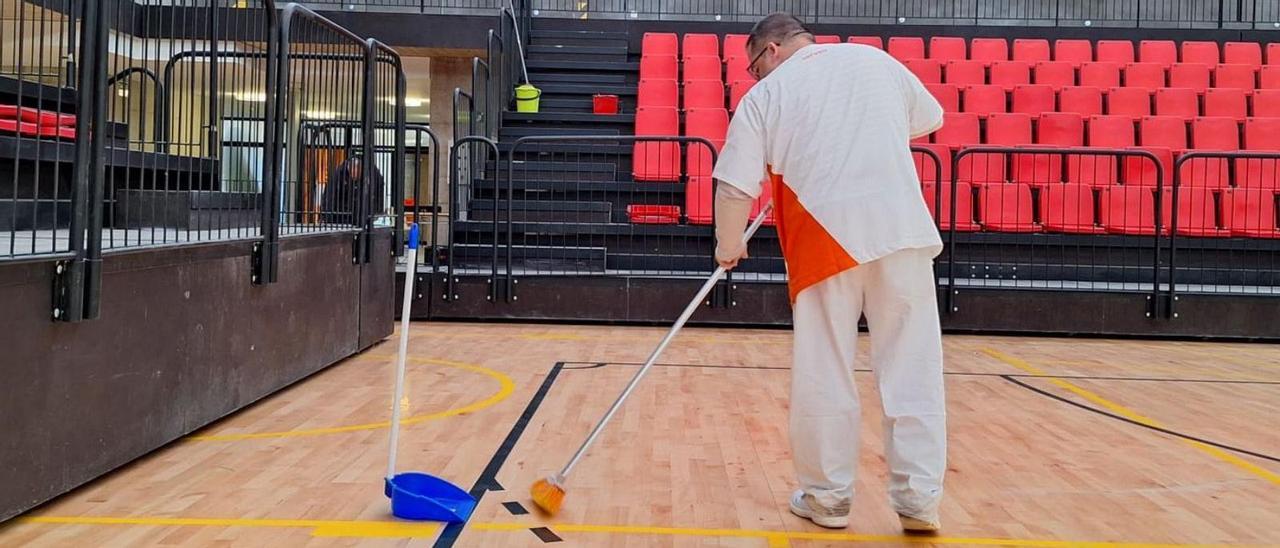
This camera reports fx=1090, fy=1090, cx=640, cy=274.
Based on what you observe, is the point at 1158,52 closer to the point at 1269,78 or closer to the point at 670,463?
the point at 1269,78

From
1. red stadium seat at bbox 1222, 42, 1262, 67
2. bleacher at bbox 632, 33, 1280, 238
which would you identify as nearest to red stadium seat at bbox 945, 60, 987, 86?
bleacher at bbox 632, 33, 1280, 238

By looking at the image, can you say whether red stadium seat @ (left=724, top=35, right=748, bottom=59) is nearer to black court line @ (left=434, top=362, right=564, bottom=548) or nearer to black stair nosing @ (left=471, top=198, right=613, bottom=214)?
black stair nosing @ (left=471, top=198, right=613, bottom=214)

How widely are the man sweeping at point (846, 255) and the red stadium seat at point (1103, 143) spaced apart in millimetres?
7660

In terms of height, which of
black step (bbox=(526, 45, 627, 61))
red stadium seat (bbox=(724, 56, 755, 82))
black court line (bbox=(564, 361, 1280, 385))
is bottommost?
black court line (bbox=(564, 361, 1280, 385))

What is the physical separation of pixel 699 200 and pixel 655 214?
1.34 ft

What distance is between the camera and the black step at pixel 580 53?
44.6ft

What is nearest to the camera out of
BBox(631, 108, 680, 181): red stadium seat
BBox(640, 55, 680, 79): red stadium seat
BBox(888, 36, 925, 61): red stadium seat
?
BBox(631, 108, 680, 181): red stadium seat

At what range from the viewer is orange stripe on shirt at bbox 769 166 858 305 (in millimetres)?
3098

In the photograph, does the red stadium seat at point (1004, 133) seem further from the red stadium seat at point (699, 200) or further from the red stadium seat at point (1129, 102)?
the red stadium seat at point (699, 200)

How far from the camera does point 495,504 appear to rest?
3312 millimetres

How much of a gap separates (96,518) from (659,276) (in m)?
6.00

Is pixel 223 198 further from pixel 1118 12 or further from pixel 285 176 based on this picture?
pixel 1118 12

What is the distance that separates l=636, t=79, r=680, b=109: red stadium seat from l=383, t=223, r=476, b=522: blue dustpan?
901 centimetres

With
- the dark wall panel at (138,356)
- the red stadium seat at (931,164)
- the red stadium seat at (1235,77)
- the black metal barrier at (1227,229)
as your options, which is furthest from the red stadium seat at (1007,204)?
the dark wall panel at (138,356)
